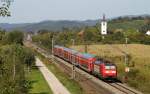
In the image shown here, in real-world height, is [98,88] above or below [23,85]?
below

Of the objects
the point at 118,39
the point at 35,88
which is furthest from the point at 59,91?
the point at 118,39

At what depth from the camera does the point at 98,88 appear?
185 feet

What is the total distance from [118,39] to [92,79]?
114142 millimetres

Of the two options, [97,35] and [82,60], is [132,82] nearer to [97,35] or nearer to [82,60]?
[82,60]

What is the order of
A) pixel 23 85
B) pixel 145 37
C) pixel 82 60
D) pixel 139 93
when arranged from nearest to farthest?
pixel 23 85 → pixel 139 93 → pixel 82 60 → pixel 145 37

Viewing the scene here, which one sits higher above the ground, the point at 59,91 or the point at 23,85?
the point at 23,85

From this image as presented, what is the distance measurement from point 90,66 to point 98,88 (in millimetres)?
14941

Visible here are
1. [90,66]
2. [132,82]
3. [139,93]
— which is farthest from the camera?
[90,66]

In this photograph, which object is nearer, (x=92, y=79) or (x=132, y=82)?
(x=132, y=82)

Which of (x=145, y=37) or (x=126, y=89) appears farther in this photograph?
(x=145, y=37)

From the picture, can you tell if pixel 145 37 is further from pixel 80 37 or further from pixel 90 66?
pixel 90 66

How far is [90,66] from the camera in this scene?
71.1 meters

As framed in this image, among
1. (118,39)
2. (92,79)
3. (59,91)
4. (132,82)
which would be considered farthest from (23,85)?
(118,39)

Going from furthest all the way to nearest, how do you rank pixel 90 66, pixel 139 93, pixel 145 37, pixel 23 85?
1. pixel 145 37
2. pixel 90 66
3. pixel 139 93
4. pixel 23 85
